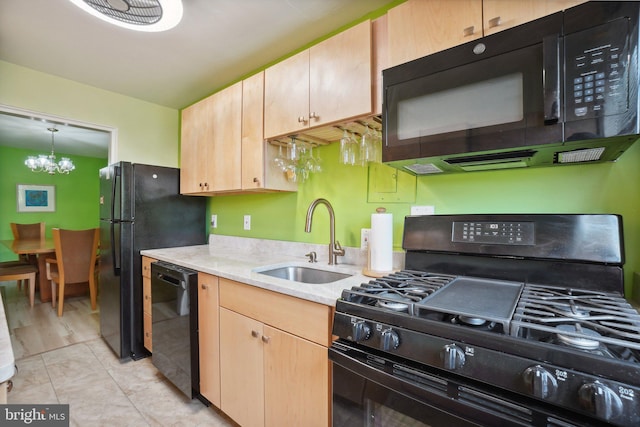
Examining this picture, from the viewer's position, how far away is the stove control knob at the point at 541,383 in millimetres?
600

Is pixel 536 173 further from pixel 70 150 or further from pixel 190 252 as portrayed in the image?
pixel 70 150

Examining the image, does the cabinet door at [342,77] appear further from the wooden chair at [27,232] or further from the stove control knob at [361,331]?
the wooden chair at [27,232]

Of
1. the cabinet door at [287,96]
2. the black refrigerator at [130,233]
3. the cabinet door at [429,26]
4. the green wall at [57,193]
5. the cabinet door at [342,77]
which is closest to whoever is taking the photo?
the cabinet door at [429,26]

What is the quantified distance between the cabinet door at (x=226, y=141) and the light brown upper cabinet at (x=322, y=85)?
0.33 meters

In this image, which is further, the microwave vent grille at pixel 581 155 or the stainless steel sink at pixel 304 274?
the stainless steel sink at pixel 304 274

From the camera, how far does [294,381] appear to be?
3.91 feet

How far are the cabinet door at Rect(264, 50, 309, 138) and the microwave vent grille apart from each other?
3.68 ft

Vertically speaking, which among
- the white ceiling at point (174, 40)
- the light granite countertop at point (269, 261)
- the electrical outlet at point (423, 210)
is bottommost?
the light granite countertop at point (269, 261)

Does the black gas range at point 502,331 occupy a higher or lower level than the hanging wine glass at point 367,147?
lower

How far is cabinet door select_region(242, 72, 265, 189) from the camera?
6.00 feet

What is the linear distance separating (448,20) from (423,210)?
2.70ft

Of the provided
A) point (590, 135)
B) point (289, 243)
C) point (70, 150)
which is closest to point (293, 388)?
point (289, 243)

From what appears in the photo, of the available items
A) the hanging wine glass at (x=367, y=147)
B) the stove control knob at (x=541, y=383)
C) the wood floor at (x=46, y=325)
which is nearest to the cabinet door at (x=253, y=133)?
the hanging wine glass at (x=367, y=147)

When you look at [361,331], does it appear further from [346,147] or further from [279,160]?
[279,160]
